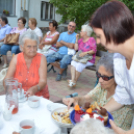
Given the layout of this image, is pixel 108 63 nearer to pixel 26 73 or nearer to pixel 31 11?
pixel 26 73

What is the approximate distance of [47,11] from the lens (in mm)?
15547

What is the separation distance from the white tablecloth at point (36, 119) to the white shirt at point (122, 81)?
2.30 ft

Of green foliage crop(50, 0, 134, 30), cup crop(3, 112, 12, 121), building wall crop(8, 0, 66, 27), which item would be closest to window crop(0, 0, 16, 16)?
building wall crop(8, 0, 66, 27)

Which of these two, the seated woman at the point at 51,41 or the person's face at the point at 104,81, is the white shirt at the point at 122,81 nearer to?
the person's face at the point at 104,81

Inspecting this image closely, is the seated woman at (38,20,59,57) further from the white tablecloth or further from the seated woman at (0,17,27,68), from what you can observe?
the white tablecloth

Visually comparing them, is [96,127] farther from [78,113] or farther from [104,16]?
[104,16]

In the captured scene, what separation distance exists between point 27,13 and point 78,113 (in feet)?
44.1

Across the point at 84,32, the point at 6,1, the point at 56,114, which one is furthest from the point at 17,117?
the point at 6,1

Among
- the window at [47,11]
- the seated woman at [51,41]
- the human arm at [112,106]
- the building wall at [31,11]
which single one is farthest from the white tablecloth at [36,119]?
the window at [47,11]

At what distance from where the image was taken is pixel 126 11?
47.3 inches

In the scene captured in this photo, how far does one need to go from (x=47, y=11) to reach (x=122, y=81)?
1505 centimetres

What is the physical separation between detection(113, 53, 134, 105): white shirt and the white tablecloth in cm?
70

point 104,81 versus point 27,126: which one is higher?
point 104,81

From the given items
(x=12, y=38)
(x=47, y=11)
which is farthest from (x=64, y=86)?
(x=47, y=11)
